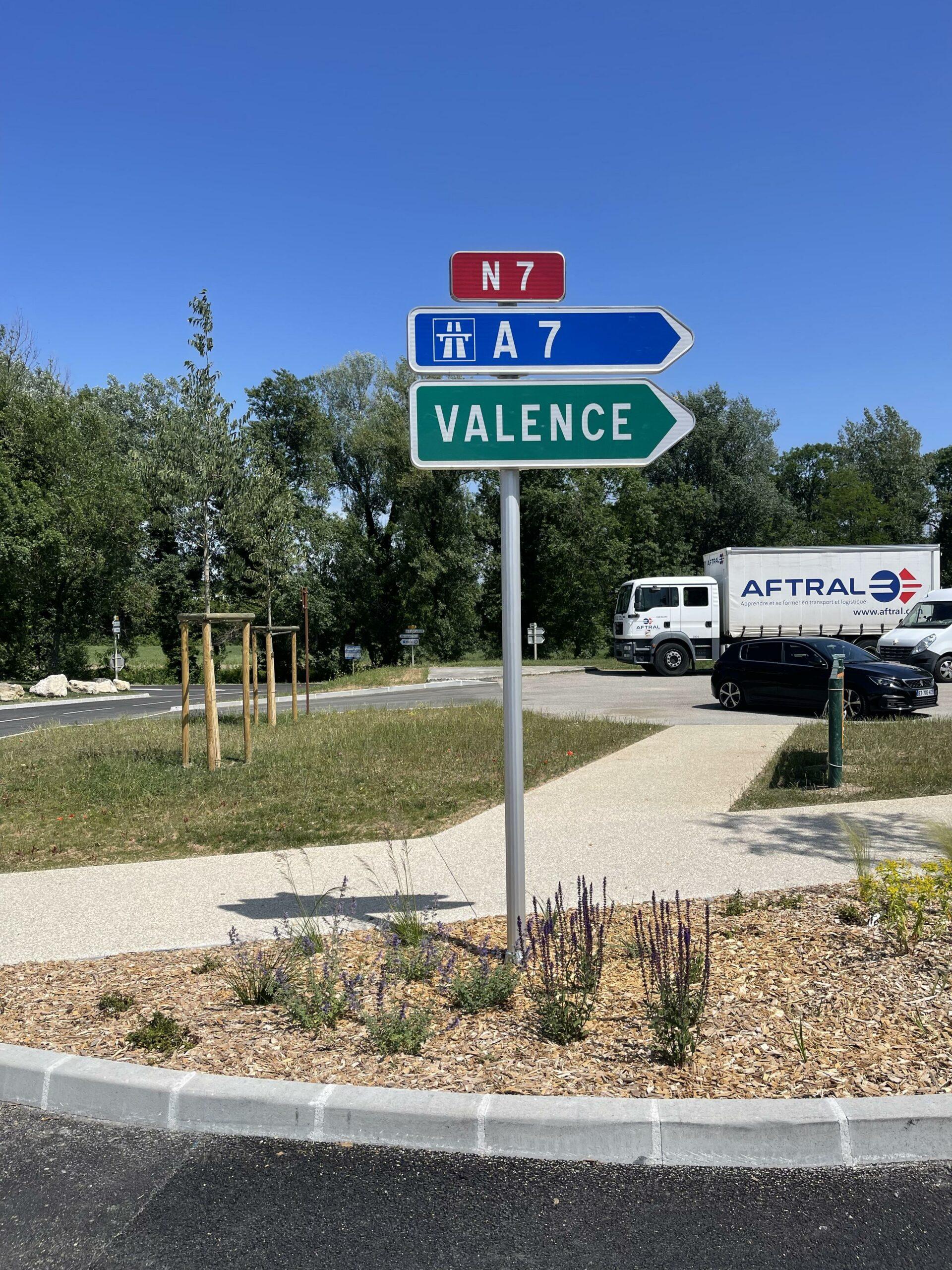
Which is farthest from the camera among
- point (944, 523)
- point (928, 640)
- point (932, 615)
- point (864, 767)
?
point (944, 523)

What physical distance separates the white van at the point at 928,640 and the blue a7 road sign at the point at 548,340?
2047cm

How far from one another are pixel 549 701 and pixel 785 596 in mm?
9690

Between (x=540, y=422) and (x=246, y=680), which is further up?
(x=540, y=422)

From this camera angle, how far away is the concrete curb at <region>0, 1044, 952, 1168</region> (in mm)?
3133

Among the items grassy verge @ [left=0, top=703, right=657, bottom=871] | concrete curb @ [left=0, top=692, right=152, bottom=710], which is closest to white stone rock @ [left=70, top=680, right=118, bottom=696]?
concrete curb @ [left=0, top=692, right=152, bottom=710]

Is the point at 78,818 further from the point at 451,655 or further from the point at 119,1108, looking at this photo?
the point at 451,655

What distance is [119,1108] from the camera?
3.51 m

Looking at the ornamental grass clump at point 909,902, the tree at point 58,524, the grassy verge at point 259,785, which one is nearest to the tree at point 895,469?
the tree at point 58,524

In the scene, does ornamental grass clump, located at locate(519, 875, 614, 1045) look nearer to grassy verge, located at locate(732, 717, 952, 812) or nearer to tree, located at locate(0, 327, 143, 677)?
grassy verge, located at locate(732, 717, 952, 812)

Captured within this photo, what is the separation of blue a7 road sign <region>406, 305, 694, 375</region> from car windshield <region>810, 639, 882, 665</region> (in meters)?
11.7

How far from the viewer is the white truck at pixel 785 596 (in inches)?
1137

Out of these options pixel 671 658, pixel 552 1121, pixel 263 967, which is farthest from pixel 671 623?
pixel 552 1121

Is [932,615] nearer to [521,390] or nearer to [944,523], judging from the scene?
[521,390]

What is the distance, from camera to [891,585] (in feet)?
94.8
